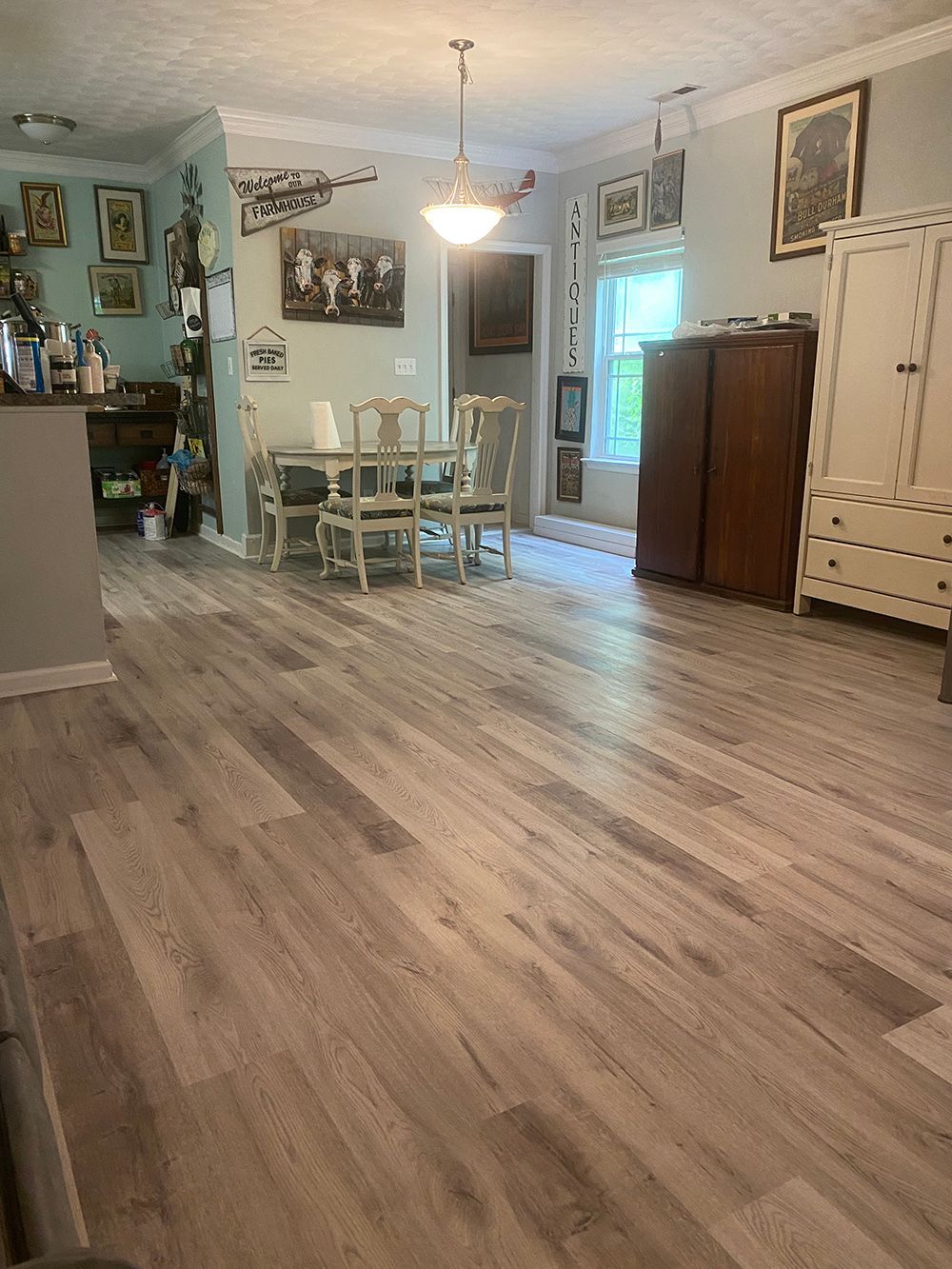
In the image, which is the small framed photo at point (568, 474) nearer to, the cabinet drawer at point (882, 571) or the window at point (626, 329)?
the window at point (626, 329)

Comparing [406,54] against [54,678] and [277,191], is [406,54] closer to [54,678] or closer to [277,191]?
[277,191]

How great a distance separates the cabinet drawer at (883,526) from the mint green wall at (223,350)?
12.3 feet

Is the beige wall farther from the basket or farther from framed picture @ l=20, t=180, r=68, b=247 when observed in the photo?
framed picture @ l=20, t=180, r=68, b=247

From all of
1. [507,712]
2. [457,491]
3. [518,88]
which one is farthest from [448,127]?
[507,712]

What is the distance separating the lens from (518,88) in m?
5.33

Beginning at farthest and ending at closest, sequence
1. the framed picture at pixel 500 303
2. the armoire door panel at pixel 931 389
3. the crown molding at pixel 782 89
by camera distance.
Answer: the framed picture at pixel 500 303
the crown molding at pixel 782 89
the armoire door panel at pixel 931 389

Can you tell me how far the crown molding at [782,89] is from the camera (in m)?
4.39

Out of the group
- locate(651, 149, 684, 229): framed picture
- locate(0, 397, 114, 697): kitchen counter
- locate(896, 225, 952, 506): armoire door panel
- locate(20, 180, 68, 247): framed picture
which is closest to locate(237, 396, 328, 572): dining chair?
locate(0, 397, 114, 697): kitchen counter

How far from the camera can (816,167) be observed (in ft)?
16.4

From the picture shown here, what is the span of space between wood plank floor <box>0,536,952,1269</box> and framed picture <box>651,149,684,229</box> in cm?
362

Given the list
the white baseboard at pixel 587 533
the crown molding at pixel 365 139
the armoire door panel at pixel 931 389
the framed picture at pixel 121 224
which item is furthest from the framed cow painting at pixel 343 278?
the armoire door panel at pixel 931 389

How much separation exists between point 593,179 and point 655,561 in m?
2.99

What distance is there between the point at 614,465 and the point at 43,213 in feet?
15.5

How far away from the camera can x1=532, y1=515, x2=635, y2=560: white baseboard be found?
21.5 ft
